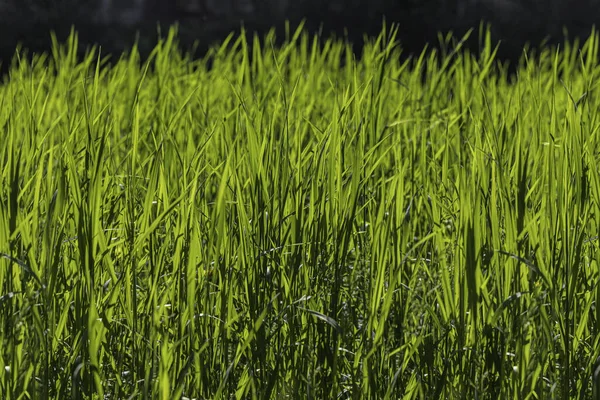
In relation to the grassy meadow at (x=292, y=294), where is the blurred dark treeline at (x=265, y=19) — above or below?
above

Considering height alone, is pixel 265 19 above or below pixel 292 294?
above

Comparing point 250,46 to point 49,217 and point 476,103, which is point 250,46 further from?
point 49,217

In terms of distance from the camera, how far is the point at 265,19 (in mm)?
7230

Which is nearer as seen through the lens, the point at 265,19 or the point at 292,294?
the point at 292,294

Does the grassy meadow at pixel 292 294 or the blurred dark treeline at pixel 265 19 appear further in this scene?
the blurred dark treeline at pixel 265 19

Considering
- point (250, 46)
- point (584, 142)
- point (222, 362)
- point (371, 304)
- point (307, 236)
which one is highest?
point (250, 46)

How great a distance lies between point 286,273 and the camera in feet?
5.12

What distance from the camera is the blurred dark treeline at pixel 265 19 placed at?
279 inches

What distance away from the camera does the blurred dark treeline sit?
7.09 metres

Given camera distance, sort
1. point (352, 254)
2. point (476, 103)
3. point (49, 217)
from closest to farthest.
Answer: point (49, 217), point (352, 254), point (476, 103)

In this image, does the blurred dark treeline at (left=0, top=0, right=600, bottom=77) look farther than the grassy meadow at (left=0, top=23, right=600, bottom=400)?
Yes

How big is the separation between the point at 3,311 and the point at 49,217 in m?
0.18

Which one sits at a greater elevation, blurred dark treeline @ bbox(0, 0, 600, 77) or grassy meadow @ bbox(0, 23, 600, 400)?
blurred dark treeline @ bbox(0, 0, 600, 77)

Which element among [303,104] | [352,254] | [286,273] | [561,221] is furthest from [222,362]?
[303,104]
